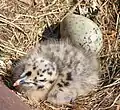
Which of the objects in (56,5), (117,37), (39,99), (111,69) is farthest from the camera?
(56,5)

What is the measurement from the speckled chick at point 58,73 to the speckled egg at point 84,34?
110 millimetres

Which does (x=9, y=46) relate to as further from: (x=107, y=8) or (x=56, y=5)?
(x=107, y=8)

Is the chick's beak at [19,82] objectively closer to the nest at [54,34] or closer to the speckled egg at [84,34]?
the nest at [54,34]

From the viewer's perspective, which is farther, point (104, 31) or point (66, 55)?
point (104, 31)

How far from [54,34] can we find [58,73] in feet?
2.49

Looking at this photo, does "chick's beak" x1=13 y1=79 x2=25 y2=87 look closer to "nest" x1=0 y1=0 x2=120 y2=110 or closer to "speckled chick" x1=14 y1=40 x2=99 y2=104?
"speckled chick" x1=14 y1=40 x2=99 y2=104

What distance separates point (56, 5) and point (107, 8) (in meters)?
0.43

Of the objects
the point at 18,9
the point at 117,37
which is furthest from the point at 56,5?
Result: the point at 117,37

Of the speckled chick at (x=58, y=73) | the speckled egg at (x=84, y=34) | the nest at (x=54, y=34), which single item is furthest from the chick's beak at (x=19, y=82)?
the speckled egg at (x=84, y=34)

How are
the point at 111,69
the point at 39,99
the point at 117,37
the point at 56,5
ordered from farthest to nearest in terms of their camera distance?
the point at 56,5 → the point at 117,37 → the point at 111,69 → the point at 39,99

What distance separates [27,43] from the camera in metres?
3.64

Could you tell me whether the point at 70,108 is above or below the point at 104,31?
below

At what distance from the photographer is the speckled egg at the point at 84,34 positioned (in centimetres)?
343

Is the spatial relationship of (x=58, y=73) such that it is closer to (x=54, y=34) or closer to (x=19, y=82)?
(x=19, y=82)
